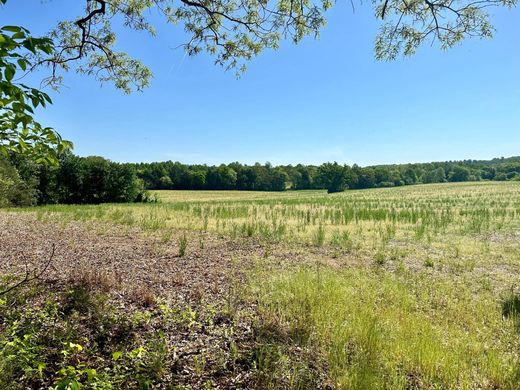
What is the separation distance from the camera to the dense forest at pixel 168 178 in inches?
1300

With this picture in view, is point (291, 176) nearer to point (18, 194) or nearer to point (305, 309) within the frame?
point (18, 194)

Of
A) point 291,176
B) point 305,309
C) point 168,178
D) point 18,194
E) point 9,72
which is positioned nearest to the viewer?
point 9,72

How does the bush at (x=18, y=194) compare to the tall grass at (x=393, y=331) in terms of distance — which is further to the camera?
the bush at (x=18, y=194)

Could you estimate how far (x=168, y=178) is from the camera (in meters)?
84.3

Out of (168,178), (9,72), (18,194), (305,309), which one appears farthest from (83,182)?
(9,72)

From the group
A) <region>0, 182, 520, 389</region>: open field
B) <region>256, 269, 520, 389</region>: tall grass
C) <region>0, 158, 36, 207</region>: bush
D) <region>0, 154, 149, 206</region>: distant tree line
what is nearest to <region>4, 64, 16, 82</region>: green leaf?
<region>0, 182, 520, 389</region>: open field

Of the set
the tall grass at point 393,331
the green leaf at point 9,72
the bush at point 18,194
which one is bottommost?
the tall grass at point 393,331

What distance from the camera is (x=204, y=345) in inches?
135

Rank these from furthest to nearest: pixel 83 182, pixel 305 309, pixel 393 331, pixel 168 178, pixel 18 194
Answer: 1. pixel 168 178
2. pixel 83 182
3. pixel 18 194
4. pixel 305 309
5. pixel 393 331

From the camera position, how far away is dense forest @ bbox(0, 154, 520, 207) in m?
33.0

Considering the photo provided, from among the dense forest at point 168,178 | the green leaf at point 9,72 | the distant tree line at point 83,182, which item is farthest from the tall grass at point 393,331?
the distant tree line at point 83,182

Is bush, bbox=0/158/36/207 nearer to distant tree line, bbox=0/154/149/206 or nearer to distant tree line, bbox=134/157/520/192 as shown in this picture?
distant tree line, bbox=0/154/149/206

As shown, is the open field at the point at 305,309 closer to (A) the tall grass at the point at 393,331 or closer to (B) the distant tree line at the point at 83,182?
(A) the tall grass at the point at 393,331

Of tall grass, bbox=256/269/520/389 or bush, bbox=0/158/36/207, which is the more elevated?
bush, bbox=0/158/36/207
